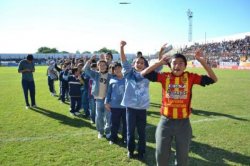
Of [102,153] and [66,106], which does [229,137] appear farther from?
[66,106]

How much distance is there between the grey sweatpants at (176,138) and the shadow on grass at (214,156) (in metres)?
1.68

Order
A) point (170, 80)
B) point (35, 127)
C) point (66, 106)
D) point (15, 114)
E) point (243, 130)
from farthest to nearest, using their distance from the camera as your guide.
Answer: point (66, 106) < point (15, 114) < point (35, 127) < point (243, 130) < point (170, 80)

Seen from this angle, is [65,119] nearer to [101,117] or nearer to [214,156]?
[101,117]

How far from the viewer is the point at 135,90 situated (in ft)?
19.5

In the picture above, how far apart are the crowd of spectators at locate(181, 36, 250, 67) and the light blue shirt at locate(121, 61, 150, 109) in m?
39.4

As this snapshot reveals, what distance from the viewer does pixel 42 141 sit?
748cm

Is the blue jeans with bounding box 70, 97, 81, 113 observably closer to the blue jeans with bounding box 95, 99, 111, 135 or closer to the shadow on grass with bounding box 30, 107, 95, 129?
the shadow on grass with bounding box 30, 107, 95, 129

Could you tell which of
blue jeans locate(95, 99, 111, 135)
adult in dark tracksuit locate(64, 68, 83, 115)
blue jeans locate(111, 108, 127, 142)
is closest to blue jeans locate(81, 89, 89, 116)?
adult in dark tracksuit locate(64, 68, 83, 115)

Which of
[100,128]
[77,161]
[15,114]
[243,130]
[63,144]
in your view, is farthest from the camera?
[15,114]

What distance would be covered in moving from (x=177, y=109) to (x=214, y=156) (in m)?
2.49

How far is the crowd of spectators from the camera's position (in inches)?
1959

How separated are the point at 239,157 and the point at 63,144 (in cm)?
403

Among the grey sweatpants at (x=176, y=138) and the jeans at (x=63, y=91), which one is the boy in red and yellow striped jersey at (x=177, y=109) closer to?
the grey sweatpants at (x=176, y=138)

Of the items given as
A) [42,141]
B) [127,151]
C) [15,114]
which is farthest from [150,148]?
[15,114]
